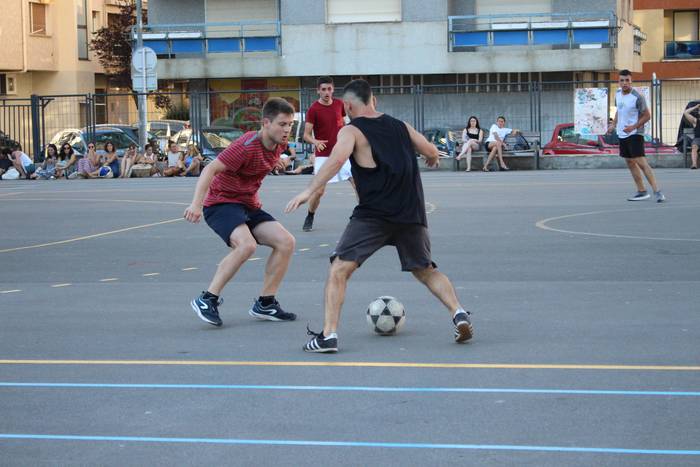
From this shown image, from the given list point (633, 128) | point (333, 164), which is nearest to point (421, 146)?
point (333, 164)

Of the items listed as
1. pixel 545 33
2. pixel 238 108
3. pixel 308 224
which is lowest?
pixel 308 224

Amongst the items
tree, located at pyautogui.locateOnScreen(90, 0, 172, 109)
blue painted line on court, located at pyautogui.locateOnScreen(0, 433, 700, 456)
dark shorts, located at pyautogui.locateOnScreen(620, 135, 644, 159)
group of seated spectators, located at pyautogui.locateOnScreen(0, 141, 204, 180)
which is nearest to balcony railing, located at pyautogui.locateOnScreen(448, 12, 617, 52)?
group of seated spectators, located at pyautogui.locateOnScreen(0, 141, 204, 180)

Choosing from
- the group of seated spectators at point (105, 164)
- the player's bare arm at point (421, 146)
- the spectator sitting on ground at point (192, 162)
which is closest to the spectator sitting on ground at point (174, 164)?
the group of seated spectators at point (105, 164)

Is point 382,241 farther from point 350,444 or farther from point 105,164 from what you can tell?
point 105,164

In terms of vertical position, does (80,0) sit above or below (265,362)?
above

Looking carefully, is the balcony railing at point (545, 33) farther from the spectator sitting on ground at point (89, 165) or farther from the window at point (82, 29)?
the window at point (82, 29)

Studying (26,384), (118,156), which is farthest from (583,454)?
(118,156)

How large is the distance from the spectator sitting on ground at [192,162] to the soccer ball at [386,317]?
80.1 ft

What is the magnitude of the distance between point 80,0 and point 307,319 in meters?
49.9

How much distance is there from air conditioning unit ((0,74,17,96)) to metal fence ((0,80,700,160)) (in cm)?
1220

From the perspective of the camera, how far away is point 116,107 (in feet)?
153

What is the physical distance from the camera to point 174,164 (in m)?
33.4

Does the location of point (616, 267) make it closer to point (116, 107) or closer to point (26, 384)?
point (26, 384)

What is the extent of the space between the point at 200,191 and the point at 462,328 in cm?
215
